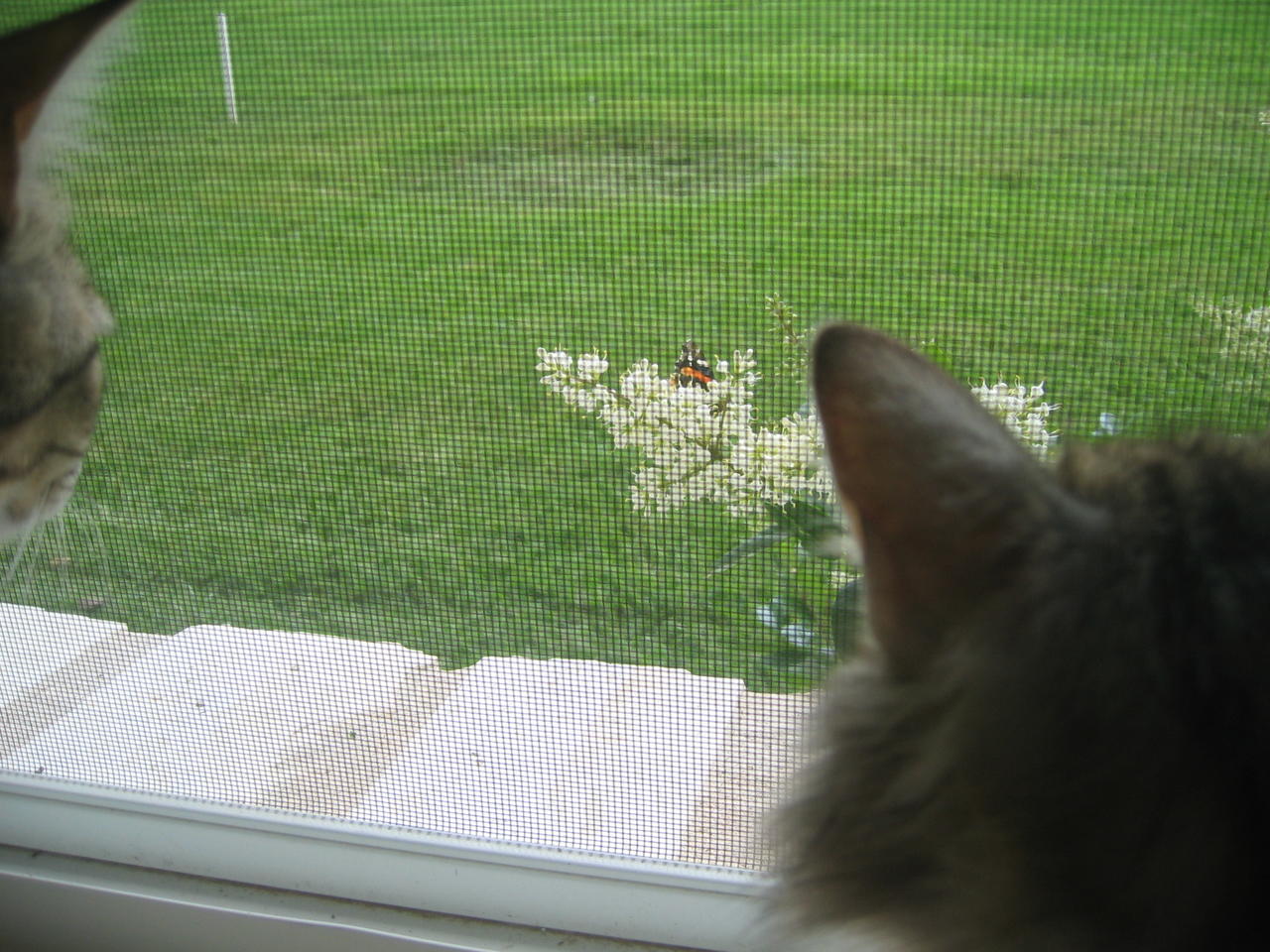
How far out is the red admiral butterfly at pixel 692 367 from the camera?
1.05 metres

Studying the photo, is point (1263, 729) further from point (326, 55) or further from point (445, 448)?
point (326, 55)

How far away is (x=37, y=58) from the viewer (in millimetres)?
671

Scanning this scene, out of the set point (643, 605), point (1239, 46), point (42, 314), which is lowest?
point (643, 605)

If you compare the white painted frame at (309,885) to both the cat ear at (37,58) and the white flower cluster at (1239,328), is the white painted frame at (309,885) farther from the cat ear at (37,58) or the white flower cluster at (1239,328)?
the cat ear at (37,58)

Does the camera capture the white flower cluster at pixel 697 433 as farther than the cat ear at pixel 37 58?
Yes

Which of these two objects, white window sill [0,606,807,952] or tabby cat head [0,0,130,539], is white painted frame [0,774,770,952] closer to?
white window sill [0,606,807,952]

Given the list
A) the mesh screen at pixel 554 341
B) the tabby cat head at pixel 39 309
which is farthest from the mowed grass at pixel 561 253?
the tabby cat head at pixel 39 309

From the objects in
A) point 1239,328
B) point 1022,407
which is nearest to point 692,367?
point 1022,407

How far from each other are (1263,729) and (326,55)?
1.00m

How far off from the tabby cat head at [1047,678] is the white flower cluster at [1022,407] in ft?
1.43

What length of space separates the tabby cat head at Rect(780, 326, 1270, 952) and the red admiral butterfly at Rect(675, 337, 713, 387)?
0.50 metres

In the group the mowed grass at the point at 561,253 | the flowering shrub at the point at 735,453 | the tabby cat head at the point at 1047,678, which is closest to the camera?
the tabby cat head at the point at 1047,678

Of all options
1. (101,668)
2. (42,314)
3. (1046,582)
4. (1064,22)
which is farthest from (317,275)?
(1046,582)

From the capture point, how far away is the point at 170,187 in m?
1.13
